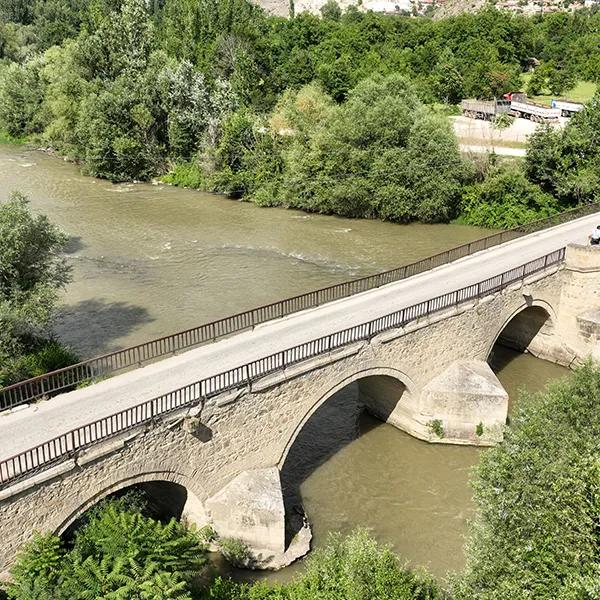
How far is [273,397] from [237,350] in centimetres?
218

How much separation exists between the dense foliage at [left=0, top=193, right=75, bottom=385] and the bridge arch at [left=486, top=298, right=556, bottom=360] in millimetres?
15610

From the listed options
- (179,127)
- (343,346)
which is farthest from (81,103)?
(343,346)

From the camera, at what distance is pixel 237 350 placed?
661 inches

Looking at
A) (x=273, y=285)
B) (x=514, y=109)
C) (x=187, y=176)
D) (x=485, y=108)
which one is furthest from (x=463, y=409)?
(x=514, y=109)

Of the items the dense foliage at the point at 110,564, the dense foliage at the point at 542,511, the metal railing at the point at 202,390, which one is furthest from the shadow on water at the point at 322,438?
the dense foliage at the point at 542,511

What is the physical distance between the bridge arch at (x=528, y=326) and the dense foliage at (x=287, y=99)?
14.3 metres

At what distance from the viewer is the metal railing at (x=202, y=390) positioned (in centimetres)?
1151

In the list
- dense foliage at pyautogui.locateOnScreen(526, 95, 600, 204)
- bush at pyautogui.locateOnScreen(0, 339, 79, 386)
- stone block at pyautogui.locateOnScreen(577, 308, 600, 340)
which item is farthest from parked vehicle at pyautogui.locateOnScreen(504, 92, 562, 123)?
bush at pyautogui.locateOnScreen(0, 339, 79, 386)

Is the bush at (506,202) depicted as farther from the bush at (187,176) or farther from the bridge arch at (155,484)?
the bridge arch at (155,484)

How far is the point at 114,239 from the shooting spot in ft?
117

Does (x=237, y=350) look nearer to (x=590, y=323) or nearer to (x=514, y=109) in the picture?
(x=590, y=323)

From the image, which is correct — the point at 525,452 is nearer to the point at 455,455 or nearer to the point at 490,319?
the point at 455,455

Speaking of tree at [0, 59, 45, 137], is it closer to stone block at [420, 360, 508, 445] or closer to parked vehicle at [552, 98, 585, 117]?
parked vehicle at [552, 98, 585, 117]

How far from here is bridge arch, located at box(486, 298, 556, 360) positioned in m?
24.1
